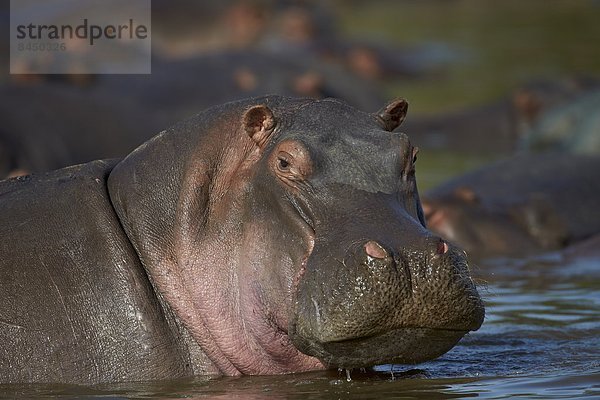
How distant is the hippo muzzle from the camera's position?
5273 millimetres

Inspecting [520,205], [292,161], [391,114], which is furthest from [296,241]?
[520,205]

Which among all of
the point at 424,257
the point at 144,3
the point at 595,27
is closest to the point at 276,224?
the point at 424,257

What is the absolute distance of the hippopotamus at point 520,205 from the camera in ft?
36.4

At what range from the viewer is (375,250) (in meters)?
5.26

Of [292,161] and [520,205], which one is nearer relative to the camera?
[292,161]

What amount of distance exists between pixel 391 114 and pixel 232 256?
0.92 metres

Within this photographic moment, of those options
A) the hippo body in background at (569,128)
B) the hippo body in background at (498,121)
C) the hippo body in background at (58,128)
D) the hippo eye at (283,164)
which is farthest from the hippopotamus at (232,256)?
the hippo body in background at (498,121)

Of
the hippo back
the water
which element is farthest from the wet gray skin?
the hippo back

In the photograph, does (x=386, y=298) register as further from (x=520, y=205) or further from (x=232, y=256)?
(x=520, y=205)

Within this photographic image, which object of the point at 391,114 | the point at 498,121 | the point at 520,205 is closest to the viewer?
the point at 391,114

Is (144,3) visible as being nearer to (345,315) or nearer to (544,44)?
(544,44)

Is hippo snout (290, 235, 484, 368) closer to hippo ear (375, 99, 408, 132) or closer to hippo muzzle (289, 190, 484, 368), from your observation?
hippo muzzle (289, 190, 484, 368)

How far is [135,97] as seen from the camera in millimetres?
16609

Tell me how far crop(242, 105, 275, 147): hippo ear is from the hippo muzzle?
21.8 inches
